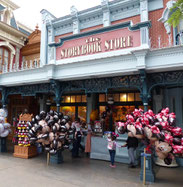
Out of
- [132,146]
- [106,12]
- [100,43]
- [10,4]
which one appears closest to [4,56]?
[10,4]

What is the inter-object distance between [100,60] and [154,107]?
14.4ft

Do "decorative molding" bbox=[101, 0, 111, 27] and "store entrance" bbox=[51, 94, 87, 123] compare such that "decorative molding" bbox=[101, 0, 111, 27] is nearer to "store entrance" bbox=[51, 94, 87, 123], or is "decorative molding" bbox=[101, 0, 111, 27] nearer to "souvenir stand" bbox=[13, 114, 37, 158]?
"store entrance" bbox=[51, 94, 87, 123]

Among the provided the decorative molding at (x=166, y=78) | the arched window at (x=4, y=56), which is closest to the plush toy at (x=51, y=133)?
the decorative molding at (x=166, y=78)

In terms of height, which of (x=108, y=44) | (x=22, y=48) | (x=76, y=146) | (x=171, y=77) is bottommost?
(x=76, y=146)

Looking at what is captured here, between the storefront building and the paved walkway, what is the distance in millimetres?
1232

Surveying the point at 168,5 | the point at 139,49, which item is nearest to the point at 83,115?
the point at 139,49

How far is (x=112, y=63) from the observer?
6414 millimetres

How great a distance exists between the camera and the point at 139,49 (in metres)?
5.77

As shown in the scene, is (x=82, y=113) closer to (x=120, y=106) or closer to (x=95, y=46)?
(x=120, y=106)

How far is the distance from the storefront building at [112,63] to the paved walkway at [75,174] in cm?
123

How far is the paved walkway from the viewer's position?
5.02 m

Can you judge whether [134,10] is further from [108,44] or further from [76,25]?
[108,44]

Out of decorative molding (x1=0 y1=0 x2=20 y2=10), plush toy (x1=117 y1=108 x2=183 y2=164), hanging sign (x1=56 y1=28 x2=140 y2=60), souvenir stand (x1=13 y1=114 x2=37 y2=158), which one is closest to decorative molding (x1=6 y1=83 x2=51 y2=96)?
souvenir stand (x1=13 y1=114 x2=37 y2=158)

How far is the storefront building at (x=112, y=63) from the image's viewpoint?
5.93 m
